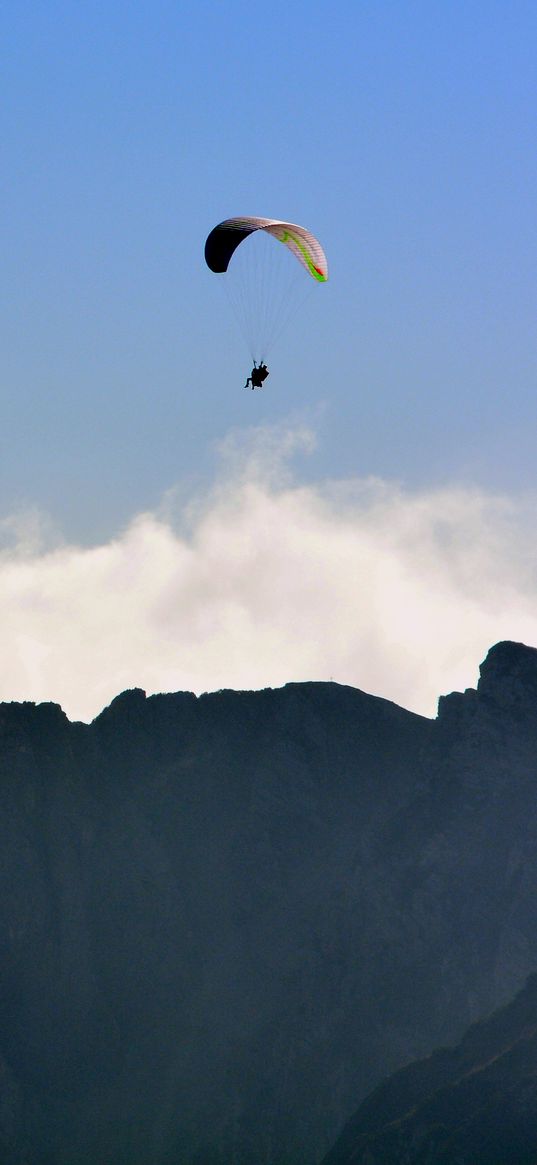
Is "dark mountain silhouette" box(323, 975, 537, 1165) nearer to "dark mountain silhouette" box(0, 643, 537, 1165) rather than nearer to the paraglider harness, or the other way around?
"dark mountain silhouette" box(0, 643, 537, 1165)

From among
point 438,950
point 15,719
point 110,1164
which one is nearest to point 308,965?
point 438,950

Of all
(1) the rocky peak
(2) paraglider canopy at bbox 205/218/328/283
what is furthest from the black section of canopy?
(1) the rocky peak

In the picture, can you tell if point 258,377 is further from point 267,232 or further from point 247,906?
point 247,906

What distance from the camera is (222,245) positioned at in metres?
89.7

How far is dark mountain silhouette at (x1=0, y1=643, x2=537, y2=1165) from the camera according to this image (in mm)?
136625

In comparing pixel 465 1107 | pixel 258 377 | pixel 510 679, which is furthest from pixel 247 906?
pixel 258 377

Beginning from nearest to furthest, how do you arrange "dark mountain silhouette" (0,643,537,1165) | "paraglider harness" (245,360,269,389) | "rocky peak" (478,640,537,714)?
"paraglider harness" (245,360,269,389), "dark mountain silhouette" (0,643,537,1165), "rocky peak" (478,640,537,714)

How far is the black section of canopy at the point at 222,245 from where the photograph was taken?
8950 centimetres

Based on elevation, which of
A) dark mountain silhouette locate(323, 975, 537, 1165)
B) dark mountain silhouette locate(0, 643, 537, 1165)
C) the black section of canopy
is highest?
the black section of canopy

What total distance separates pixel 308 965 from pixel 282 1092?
38.5 ft

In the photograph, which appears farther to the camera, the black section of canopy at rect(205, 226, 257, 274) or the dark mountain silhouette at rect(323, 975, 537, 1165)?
the dark mountain silhouette at rect(323, 975, 537, 1165)

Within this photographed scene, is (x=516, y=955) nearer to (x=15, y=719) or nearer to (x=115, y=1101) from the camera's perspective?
(x=115, y=1101)

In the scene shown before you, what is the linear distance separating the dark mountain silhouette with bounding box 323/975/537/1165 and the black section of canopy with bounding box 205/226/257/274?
6193cm

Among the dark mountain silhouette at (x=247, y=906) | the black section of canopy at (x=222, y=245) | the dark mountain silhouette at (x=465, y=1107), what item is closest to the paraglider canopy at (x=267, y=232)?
the black section of canopy at (x=222, y=245)
